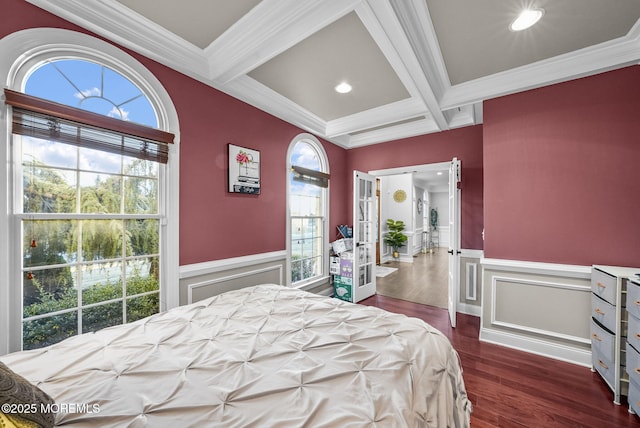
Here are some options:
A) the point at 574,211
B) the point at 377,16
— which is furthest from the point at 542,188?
the point at 377,16

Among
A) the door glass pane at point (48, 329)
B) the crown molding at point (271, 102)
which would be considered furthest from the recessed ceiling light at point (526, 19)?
the door glass pane at point (48, 329)

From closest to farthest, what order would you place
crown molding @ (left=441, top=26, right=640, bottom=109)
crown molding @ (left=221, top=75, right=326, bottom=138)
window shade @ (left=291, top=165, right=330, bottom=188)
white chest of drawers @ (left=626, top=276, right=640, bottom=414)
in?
1. white chest of drawers @ (left=626, top=276, right=640, bottom=414)
2. crown molding @ (left=441, top=26, right=640, bottom=109)
3. crown molding @ (left=221, top=75, right=326, bottom=138)
4. window shade @ (left=291, top=165, right=330, bottom=188)

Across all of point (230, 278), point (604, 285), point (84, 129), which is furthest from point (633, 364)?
point (84, 129)

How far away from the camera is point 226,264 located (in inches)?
101

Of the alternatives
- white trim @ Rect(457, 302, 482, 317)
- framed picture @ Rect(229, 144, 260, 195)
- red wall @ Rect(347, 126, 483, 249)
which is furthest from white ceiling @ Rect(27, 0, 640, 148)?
white trim @ Rect(457, 302, 482, 317)

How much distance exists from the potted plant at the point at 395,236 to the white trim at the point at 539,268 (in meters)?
4.62

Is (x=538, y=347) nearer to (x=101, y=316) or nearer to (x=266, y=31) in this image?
(x=266, y=31)

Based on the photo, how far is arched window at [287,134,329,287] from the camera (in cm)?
355

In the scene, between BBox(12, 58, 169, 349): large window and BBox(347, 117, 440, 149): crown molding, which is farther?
BBox(347, 117, 440, 149): crown molding

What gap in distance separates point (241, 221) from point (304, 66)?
1.75 metres

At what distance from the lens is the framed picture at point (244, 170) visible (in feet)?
8.66

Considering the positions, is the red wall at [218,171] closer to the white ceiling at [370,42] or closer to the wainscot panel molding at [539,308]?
the white ceiling at [370,42]

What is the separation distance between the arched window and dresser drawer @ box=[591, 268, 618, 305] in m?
3.05

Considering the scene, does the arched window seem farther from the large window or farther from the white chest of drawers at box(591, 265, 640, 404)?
the white chest of drawers at box(591, 265, 640, 404)
